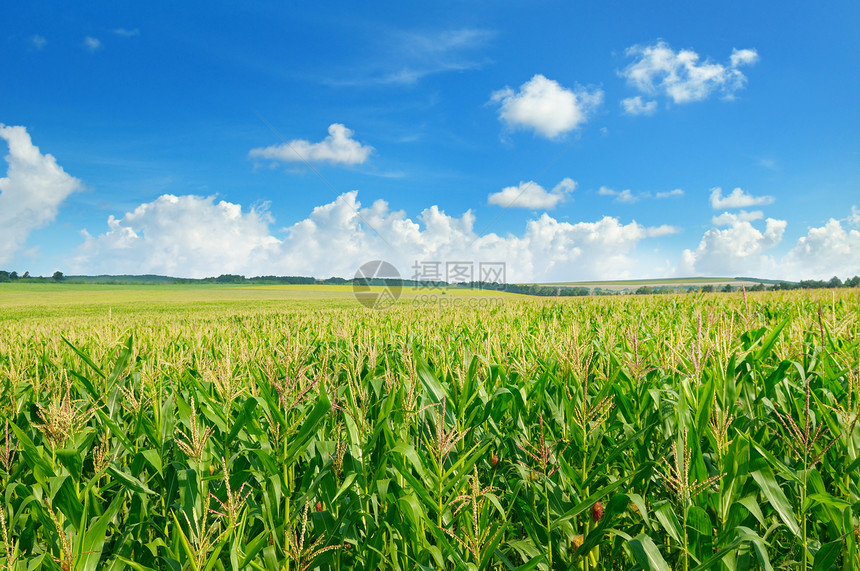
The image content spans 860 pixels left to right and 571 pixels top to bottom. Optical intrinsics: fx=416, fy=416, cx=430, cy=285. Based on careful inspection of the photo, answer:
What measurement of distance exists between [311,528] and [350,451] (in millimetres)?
381

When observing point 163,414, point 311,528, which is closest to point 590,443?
point 311,528

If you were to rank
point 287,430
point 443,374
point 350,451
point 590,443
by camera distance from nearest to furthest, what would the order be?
point 287,430
point 350,451
point 590,443
point 443,374

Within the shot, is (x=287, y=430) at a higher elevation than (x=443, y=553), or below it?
higher

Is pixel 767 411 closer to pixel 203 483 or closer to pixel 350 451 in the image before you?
pixel 350 451

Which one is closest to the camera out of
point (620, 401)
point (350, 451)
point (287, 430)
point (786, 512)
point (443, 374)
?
point (786, 512)

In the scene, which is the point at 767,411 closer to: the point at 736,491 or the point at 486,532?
the point at 736,491

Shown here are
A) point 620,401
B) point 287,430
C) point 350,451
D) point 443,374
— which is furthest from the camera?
point 443,374

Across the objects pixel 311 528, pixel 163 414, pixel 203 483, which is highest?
pixel 163 414

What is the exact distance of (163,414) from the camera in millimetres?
2504

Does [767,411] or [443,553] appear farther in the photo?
[767,411]

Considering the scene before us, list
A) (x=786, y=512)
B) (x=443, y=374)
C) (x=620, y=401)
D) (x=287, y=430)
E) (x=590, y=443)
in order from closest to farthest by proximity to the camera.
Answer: (x=786, y=512), (x=287, y=430), (x=590, y=443), (x=620, y=401), (x=443, y=374)

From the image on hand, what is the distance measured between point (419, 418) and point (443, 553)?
87 centimetres

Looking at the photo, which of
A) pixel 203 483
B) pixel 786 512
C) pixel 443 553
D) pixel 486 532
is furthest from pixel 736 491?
pixel 203 483

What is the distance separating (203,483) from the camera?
2014 millimetres
